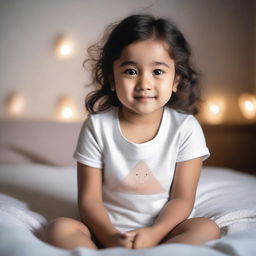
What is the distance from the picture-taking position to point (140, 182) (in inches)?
39.0

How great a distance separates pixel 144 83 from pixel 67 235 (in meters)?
0.39

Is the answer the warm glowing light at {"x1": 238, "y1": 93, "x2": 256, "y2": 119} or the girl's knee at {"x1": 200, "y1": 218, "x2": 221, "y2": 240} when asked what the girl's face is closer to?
the girl's knee at {"x1": 200, "y1": 218, "x2": 221, "y2": 240}

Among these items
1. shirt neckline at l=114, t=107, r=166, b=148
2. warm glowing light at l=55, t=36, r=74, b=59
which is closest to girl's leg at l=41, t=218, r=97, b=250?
shirt neckline at l=114, t=107, r=166, b=148

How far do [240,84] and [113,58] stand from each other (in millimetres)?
1303

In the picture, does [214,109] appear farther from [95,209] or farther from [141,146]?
[95,209]

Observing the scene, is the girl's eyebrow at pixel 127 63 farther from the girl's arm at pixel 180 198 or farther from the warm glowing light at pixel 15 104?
the warm glowing light at pixel 15 104

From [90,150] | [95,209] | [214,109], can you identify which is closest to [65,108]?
[214,109]

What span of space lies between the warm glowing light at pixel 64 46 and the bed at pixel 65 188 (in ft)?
1.35

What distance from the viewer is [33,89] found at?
210 centimetres

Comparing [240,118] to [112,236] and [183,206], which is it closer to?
[183,206]

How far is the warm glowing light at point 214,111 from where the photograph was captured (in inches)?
83.1

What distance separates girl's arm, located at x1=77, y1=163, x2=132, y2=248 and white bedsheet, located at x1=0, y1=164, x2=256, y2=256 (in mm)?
120

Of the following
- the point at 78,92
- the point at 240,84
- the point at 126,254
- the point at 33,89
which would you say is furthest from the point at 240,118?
the point at 126,254

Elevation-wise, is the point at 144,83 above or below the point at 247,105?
above
